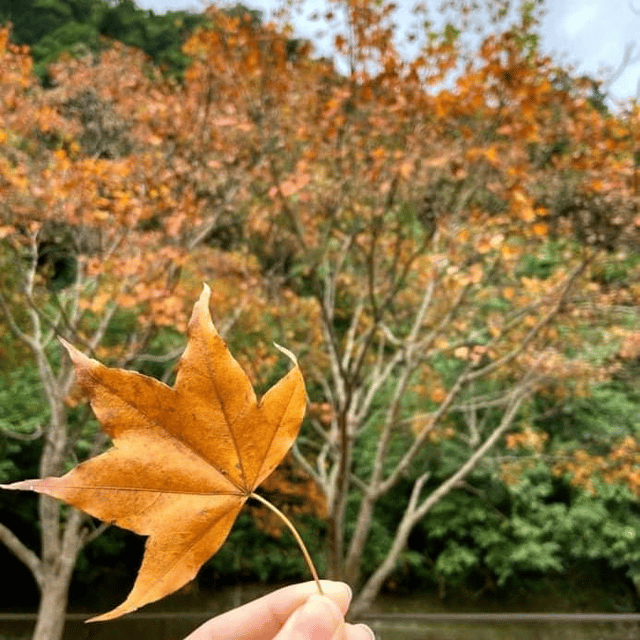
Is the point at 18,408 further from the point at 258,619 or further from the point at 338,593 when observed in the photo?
the point at 338,593

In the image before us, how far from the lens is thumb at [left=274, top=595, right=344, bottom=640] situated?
62cm

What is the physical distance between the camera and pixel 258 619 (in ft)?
2.40

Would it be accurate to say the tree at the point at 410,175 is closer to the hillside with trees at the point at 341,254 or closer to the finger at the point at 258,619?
the hillside with trees at the point at 341,254

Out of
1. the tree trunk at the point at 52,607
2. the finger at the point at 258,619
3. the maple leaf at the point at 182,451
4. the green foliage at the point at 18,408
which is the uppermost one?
the maple leaf at the point at 182,451

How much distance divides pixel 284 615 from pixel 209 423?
30 centimetres

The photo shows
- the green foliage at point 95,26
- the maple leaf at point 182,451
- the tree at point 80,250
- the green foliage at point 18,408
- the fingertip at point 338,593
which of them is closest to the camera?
the maple leaf at point 182,451

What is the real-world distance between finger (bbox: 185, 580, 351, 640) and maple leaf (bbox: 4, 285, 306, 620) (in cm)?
20

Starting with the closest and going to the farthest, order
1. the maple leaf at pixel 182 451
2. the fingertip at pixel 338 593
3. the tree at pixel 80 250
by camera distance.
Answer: the maple leaf at pixel 182 451, the fingertip at pixel 338 593, the tree at pixel 80 250

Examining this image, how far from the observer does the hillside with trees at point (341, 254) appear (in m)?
4.54

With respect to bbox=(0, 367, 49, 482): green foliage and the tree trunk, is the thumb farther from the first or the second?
bbox=(0, 367, 49, 482): green foliage

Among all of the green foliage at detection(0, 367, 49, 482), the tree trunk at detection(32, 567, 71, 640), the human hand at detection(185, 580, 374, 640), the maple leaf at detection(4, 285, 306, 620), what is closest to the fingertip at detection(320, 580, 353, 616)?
the human hand at detection(185, 580, 374, 640)

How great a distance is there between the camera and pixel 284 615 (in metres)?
0.73

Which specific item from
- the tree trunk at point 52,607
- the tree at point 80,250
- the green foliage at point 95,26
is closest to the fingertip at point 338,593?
the tree at point 80,250

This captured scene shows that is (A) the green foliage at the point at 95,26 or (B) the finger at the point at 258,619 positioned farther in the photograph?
(A) the green foliage at the point at 95,26
